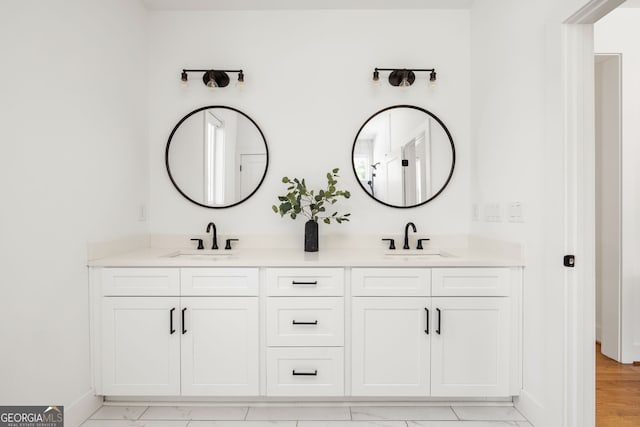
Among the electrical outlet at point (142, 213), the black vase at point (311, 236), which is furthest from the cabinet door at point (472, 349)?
the electrical outlet at point (142, 213)

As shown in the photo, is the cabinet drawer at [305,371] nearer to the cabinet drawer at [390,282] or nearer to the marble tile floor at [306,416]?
A: the marble tile floor at [306,416]

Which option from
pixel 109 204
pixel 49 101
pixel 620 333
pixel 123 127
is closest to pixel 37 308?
pixel 109 204

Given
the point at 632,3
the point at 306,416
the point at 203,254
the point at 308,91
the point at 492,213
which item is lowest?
the point at 306,416

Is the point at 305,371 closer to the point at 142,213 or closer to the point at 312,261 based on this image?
the point at 312,261

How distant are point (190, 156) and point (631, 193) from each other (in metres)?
3.28

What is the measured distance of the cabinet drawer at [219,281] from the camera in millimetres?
2018

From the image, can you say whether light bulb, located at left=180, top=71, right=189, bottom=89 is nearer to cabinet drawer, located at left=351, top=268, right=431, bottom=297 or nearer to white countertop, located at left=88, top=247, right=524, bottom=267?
white countertop, located at left=88, top=247, right=524, bottom=267

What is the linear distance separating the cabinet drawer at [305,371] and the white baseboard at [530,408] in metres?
1.01

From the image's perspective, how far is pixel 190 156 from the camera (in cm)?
263

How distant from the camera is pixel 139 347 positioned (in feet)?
6.60

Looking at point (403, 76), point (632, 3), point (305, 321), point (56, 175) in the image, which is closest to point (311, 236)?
point (305, 321)

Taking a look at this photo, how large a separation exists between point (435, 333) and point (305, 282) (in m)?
0.79

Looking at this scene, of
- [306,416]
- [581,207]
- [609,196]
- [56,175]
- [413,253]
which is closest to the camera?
[581,207]

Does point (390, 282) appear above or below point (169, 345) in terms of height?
above
